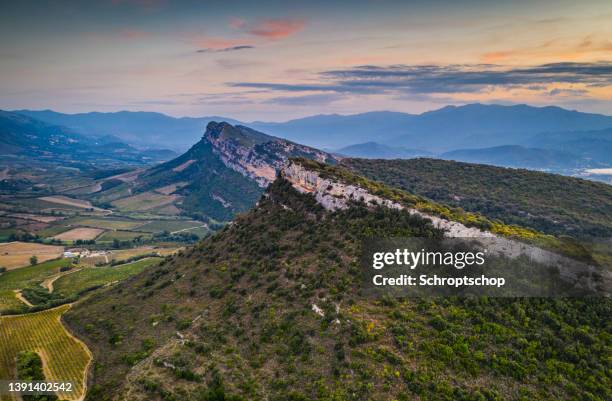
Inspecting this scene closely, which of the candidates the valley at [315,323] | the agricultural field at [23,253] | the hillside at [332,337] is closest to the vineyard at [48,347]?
the valley at [315,323]

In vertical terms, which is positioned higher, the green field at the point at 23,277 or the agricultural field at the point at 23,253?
the green field at the point at 23,277

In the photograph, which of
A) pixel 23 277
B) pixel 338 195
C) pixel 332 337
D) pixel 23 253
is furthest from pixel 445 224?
pixel 23 253

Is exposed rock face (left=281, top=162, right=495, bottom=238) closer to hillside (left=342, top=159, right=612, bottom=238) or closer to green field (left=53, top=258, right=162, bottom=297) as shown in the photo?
hillside (left=342, top=159, right=612, bottom=238)

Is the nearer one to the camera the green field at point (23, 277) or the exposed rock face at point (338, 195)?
the exposed rock face at point (338, 195)

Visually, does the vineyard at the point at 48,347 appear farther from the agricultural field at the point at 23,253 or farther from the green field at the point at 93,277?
the agricultural field at the point at 23,253

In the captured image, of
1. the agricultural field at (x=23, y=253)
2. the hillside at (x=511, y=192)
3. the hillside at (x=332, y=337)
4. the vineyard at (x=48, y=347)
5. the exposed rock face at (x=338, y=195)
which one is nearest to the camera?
the hillside at (x=332, y=337)

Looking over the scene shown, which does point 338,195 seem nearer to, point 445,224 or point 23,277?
point 445,224

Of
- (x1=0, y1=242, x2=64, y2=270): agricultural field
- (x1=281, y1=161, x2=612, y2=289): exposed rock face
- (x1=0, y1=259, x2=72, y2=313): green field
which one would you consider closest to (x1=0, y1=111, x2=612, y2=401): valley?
(x1=281, y1=161, x2=612, y2=289): exposed rock face
